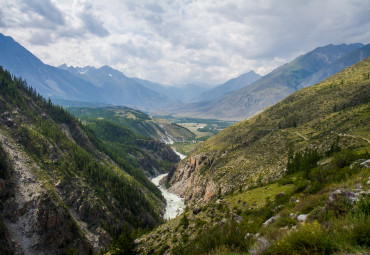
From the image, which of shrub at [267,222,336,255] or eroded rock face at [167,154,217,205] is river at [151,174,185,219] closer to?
eroded rock face at [167,154,217,205]

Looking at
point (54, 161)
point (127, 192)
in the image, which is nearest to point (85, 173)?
point (54, 161)

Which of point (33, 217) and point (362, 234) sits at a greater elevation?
point (362, 234)

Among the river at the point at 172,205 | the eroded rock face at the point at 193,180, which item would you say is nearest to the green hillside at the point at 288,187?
the eroded rock face at the point at 193,180

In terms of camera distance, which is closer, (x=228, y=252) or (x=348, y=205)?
(x=348, y=205)

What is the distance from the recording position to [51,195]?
2264 inches

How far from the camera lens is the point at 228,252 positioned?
11117 mm

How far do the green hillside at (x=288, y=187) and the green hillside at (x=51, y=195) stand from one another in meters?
21.6

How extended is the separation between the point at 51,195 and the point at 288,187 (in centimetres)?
6115

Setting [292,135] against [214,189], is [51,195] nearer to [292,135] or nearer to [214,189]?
[214,189]

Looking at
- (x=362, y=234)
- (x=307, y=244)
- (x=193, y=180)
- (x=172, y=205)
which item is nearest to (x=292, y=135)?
(x=193, y=180)

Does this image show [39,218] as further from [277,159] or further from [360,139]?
[360,139]

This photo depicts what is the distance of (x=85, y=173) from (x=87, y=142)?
43183 mm

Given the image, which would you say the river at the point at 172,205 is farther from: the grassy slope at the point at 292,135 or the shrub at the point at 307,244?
the shrub at the point at 307,244

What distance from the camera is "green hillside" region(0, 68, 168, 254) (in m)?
52.0
